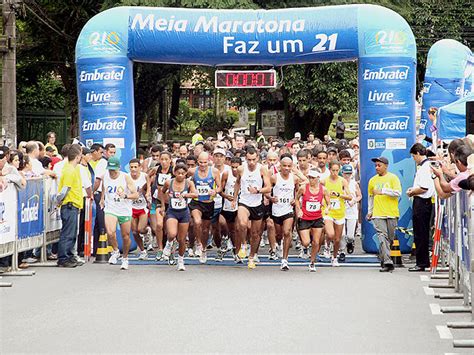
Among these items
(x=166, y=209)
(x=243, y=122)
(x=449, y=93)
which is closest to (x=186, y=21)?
(x=166, y=209)

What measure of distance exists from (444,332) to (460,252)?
1651 mm

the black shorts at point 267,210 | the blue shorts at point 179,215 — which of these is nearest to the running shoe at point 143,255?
the blue shorts at point 179,215

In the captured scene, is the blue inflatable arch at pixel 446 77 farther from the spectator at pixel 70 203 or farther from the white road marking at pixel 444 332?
the white road marking at pixel 444 332

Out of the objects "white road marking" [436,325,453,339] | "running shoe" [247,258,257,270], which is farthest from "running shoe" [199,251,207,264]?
"white road marking" [436,325,453,339]

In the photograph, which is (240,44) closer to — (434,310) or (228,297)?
(228,297)

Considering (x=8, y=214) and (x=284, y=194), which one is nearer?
(x=8, y=214)

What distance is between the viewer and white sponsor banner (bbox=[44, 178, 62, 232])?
56.0 ft

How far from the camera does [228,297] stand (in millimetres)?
13062

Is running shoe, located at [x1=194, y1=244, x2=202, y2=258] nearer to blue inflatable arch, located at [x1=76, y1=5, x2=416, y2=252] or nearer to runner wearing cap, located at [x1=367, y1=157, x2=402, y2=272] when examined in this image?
blue inflatable arch, located at [x1=76, y1=5, x2=416, y2=252]

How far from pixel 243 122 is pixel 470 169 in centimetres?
6552

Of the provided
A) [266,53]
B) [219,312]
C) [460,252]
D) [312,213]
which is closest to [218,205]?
[312,213]

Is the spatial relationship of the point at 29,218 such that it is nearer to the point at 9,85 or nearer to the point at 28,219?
the point at 28,219

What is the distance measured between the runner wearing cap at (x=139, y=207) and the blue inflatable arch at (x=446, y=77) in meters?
6.77

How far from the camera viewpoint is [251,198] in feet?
54.6
